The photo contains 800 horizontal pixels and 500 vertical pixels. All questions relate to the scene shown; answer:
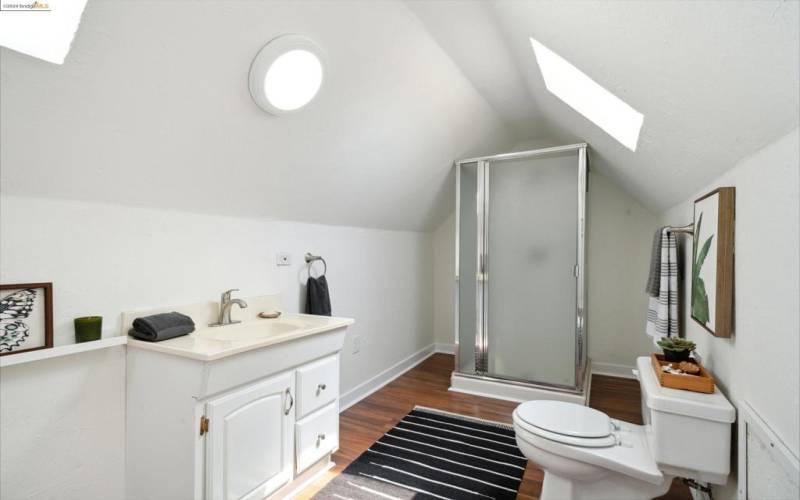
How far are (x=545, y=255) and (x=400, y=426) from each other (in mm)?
1708

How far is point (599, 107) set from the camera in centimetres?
208

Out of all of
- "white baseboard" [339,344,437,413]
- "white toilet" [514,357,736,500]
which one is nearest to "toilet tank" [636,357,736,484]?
"white toilet" [514,357,736,500]

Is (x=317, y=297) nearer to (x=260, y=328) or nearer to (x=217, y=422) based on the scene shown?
(x=260, y=328)

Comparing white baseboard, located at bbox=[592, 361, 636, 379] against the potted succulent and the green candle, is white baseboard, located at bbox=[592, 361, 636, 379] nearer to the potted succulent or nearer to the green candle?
the potted succulent

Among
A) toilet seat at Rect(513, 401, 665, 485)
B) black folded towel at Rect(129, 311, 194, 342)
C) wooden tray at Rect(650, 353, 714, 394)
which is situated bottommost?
toilet seat at Rect(513, 401, 665, 485)

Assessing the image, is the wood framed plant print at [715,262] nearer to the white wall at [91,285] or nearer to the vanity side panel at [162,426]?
the vanity side panel at [162,426]

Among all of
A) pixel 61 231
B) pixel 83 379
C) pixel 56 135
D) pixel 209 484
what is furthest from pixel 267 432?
pixel 56 135

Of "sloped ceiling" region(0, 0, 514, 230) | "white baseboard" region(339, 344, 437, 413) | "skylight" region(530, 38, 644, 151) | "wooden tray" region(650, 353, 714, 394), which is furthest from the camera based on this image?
"white baseboard" region(339, 344, 437, 413)

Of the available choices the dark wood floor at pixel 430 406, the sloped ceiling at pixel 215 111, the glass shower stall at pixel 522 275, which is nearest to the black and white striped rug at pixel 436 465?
the dark wood floor at pixel 430 406

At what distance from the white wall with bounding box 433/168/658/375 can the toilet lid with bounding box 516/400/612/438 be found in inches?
83.6

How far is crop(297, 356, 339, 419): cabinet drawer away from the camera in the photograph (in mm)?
1889

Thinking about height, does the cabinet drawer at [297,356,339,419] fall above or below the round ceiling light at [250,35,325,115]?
below

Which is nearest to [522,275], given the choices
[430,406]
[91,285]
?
[430,406]

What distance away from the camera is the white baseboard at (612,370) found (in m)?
3.71
